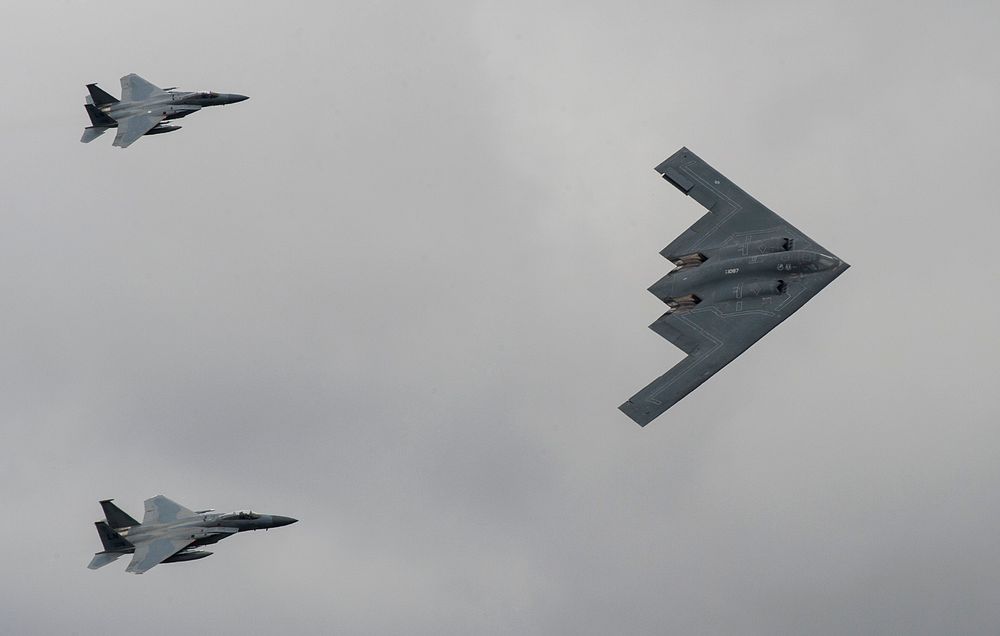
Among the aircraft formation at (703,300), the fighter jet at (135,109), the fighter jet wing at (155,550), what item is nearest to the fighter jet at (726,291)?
the aircraft formation at (703,300)

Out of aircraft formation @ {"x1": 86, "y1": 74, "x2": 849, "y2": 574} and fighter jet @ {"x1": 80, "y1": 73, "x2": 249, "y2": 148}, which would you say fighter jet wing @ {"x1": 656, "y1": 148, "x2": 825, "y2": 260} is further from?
fighter jet @ {"x1": 80, "y1": 73, "x2": 249, "y2": 148}

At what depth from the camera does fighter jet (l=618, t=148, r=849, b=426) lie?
94.0 metres

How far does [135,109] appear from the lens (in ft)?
390

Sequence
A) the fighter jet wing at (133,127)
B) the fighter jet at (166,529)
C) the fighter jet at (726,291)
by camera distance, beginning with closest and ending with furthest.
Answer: the fighter jet at (726,291), the fighter jet at (166,529), the fighter jet wing at (133,127)

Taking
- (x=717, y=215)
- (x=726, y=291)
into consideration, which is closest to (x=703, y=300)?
(x=726, y=291)

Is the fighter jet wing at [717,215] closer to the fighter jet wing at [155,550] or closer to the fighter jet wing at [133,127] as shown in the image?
the fighter jet wing at [155,550]

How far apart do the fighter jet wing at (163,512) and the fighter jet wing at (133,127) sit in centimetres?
2625

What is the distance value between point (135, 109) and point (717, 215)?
4469 centimetres

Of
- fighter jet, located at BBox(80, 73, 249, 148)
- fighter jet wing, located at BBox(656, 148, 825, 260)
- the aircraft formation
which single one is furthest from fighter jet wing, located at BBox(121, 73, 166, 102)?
fighter jet wing, located at BBox(656, 148, 825, 260)

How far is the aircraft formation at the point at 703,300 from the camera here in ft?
311

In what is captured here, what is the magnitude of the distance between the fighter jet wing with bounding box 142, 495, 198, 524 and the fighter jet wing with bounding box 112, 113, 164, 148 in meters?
26.2

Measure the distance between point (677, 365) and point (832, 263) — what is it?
11.0m

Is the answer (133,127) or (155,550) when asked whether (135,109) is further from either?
(155,550)

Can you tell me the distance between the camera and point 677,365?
9431 cm
